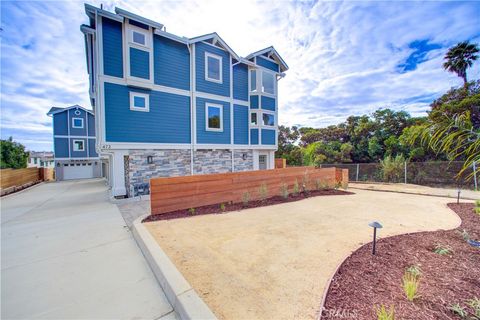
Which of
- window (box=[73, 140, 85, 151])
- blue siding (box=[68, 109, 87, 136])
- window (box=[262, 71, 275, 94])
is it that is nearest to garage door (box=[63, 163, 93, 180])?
window (box=[73, 140, 85, 151])

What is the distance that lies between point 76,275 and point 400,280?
4.31 meters

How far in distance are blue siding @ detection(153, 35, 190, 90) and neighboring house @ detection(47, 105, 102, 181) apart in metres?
17.5

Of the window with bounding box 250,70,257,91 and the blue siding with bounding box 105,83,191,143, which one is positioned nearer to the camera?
the blue siding with bounding box 105,83,191,143

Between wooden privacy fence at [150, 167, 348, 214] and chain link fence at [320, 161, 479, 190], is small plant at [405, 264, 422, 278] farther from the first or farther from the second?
chain link fence at [320, 161, 479, 190]

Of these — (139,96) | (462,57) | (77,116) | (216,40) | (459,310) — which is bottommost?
(459,310)

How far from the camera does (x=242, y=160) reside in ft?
38.7

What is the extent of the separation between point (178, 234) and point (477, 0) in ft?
29.3

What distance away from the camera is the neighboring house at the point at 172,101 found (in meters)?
7.81

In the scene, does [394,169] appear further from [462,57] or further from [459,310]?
[459,310]

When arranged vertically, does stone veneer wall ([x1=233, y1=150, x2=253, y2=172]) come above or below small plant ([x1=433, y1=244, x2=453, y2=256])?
above

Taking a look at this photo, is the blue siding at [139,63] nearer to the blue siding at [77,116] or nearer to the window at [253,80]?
the window at [253,80]

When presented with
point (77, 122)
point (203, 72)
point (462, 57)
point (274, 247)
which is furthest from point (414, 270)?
point (77, 122)

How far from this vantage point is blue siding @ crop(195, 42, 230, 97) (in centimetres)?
992

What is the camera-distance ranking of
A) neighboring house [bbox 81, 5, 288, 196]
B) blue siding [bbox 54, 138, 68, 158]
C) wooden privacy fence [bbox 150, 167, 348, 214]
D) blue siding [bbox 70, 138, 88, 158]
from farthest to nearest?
blue siding [bbox 70, 138, 88, 158], blue siding [bbox 54, 138, 68, 158], neighboring house [bbox 81, 5, 288, 196], wooden privacy fence [bbox 150, 167, 348, 214]
